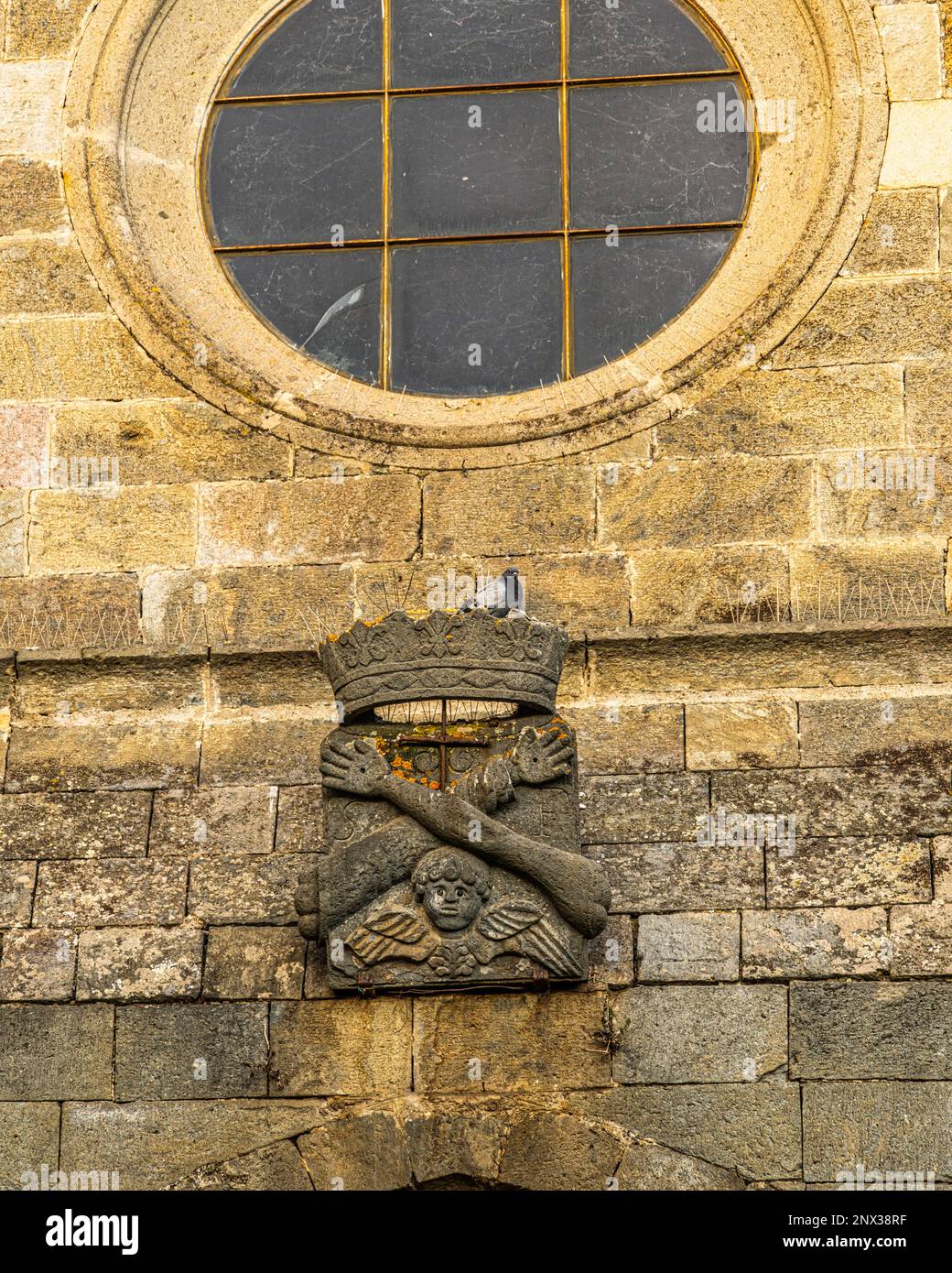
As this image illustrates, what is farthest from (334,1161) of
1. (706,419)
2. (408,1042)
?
(706,419)

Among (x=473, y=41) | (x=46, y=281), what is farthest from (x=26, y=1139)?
(x=473, y=41)

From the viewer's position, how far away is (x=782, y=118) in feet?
38.3

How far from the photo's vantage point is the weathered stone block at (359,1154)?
978 centimetres

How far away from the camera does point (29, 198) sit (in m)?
11.7

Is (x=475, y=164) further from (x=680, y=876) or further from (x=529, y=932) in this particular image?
(x=529, y=932)

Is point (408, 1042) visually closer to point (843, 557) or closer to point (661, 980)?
point (661, 980)

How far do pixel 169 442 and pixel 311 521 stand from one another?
2.19 ft

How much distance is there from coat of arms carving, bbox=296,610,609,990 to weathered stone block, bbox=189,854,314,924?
0.33m

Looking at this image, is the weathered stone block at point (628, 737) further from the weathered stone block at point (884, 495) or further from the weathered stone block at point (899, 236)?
the weathered stone block at point (899, 236)

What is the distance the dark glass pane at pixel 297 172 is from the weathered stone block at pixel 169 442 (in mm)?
895

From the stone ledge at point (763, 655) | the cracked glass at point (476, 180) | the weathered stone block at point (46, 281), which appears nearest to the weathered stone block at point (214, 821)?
the stone ledge at point (763, 655)

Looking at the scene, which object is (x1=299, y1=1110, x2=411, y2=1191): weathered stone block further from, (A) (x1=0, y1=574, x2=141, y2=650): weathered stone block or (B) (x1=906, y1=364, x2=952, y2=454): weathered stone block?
(B) (x1=906, y1=364, x2=952, y2=454): weathered stone block

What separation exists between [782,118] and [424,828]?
348 centimetres

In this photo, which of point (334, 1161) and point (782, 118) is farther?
point (782, 118)
